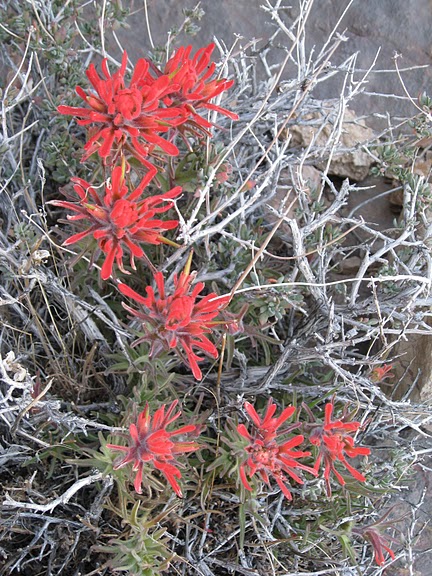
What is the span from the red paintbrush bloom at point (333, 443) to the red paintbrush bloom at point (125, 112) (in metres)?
0.65

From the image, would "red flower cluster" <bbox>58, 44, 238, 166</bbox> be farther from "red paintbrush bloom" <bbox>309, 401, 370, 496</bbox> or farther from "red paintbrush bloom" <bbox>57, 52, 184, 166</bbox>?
"red paintbrush bloom" <bbox>309, 401, 370, 496</bbox>

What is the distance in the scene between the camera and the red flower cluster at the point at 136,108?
1243 mm

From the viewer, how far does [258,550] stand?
5.63 feet

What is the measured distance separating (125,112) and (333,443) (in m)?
0.79

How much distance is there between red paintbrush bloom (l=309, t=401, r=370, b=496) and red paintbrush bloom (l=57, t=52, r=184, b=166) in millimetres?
650

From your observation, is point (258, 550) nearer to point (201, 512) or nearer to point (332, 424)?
point (201, 512)

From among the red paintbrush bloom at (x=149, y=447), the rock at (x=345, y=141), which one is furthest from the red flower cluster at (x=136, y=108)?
the rock at (x=345, y=141)

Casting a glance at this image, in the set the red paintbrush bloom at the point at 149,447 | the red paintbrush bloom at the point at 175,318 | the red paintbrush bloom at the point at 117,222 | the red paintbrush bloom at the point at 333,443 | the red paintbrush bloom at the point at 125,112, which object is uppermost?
the red paintbrush bloom at the point at 125,112

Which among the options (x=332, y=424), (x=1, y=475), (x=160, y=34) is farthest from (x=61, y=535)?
(x=160, y=34)

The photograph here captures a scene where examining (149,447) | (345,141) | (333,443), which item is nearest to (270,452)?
(333,443)

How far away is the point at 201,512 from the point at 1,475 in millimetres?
539

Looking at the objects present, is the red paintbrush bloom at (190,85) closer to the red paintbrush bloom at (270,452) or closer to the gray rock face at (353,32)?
the red paintbrush bloom at (270,452)

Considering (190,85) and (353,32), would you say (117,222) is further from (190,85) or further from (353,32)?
(353,32)

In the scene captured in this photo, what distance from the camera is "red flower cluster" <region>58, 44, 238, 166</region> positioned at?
1.24m
